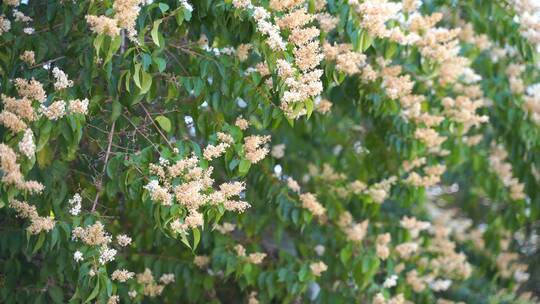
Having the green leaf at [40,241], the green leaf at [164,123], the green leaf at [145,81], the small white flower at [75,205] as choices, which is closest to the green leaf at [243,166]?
the green leaf at [164,123]

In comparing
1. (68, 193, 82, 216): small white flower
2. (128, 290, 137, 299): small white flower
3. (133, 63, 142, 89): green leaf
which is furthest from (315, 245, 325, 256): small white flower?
(133, 63, 142, 89): green leaf

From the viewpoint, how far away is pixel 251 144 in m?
2.76

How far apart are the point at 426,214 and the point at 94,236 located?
331 centimetres

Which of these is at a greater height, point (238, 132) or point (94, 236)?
point (238, 132)

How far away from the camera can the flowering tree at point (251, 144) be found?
2.60 m

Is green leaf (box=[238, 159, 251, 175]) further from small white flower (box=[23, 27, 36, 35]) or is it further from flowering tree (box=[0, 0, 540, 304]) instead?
small white flower (box=[23, 27, 36, 35])

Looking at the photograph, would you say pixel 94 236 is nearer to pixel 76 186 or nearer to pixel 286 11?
pixel 76 186

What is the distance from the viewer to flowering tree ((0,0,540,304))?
2604mm

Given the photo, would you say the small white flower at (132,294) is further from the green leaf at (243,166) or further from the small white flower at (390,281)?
the small white flower at (390,281)

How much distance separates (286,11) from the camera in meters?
2.84

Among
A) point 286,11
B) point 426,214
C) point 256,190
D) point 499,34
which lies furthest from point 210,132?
point 426,214

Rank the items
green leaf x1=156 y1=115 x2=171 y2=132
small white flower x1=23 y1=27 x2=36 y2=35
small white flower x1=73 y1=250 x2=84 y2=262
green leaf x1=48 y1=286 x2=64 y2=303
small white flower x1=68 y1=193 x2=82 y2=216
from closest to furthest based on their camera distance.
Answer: small white flower x1=73 y1=250 x2=84 y2=262
small white flower x1=68 y1=193 x2=82 y2=216
green leaf x1=156 y1=115 x2=171 y2=132
small white flower x1=23 y1=27 x2=36 y2=35
green leaf x1=48 y1=286 x2=64 y2=303

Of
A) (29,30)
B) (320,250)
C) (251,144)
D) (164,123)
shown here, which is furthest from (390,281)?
(29,30)

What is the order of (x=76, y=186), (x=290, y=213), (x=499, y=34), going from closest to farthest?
(x=76, y=186), (x=290, y=213), (x=499, y=34)
